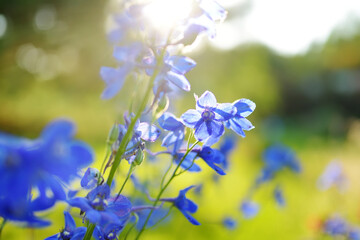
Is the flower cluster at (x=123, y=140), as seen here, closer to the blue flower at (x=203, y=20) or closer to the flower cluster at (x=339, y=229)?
the blue flower at (x=203, y=20)

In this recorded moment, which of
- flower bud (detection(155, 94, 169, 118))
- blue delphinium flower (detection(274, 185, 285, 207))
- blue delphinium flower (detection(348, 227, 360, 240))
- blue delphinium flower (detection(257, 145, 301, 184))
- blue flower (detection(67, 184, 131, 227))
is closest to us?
blue flower (detection(67, 184, 131, 227))

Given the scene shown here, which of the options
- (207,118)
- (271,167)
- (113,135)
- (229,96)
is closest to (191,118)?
(207,118)

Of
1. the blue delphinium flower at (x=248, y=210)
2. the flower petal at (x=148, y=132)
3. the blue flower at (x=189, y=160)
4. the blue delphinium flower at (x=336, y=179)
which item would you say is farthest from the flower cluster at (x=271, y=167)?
the flower petal at (x=148, y=132)

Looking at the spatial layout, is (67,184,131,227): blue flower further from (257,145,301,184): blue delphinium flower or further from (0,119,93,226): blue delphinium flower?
(257,145,301,184): blue delphinium flower

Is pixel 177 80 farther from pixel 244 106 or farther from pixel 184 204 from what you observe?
pixel 184 204

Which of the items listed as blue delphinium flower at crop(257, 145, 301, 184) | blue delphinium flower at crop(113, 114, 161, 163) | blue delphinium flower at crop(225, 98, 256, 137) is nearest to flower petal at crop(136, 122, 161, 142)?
blue delphinium flower at crop(113, 114, 161, 163)

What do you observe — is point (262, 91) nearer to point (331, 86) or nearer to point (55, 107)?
point (331, 86)
